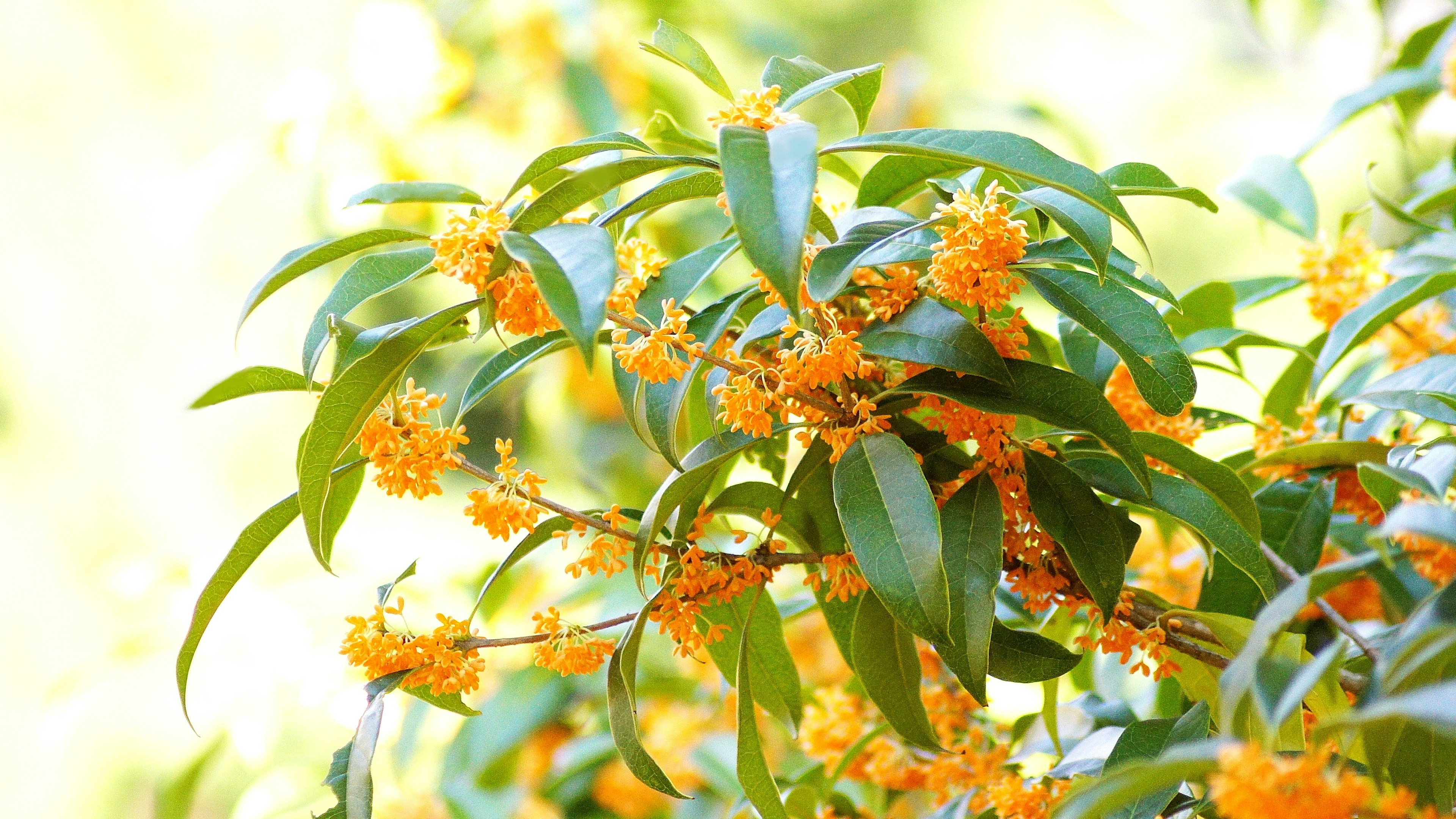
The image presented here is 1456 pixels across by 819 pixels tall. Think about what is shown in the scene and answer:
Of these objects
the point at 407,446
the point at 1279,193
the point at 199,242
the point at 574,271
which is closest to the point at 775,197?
the point at 574,271

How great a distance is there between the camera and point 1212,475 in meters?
0.42

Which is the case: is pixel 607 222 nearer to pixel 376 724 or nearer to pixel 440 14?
pixel 376 724

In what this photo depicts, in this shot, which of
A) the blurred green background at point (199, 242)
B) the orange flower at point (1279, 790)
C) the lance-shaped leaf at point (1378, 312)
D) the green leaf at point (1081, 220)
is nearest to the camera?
the orange flower at point (1279, 790)

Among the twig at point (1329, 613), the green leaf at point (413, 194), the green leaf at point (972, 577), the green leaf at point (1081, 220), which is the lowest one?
the twig at point (1329, 613)

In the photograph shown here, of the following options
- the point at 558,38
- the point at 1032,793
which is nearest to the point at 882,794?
the point at 1032,793

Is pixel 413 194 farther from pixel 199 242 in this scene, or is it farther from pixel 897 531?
pixel 199 242

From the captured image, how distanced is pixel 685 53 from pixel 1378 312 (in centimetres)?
35

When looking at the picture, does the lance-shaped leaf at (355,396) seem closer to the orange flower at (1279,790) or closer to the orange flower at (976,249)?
the orange flower at (976,249)

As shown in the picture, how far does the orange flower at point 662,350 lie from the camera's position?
1.18 ft

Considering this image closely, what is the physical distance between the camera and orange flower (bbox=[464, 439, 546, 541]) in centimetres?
38

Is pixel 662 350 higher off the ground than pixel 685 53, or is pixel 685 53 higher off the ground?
pixel 685 53

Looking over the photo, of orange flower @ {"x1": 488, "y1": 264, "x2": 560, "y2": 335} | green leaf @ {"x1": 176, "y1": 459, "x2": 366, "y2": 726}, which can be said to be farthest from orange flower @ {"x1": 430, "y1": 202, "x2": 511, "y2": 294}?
green leaf @ {"x1": 176, "y1": 459, "x2": 366, "y2": 726}

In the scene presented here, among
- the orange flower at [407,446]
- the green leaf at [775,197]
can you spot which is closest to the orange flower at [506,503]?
the orange flower at [407,446]

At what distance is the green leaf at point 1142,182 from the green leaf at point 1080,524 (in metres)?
0.11
